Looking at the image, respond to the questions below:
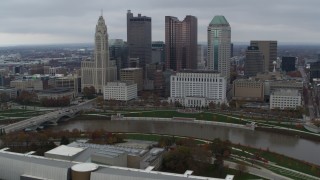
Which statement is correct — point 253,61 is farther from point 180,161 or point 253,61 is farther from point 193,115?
point 180,161

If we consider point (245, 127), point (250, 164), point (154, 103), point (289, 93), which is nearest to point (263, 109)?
point (289, 93)

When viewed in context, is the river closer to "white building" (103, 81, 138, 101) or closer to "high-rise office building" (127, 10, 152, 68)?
"white building" (103, 81, 138, 101)

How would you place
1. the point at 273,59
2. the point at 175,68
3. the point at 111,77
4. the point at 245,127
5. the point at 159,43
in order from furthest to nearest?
the point at 159,43 → the point at 273,59 → the point at 175,68 → the point at 111,77 → the point at 245,127

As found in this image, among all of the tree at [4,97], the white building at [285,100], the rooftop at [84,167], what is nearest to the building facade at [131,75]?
the tree at [4,97]

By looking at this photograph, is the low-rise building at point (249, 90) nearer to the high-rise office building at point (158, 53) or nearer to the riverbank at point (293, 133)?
the riverbank at point (293, 133)

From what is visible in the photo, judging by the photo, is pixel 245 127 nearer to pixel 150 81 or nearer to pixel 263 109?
pixel 263 109
